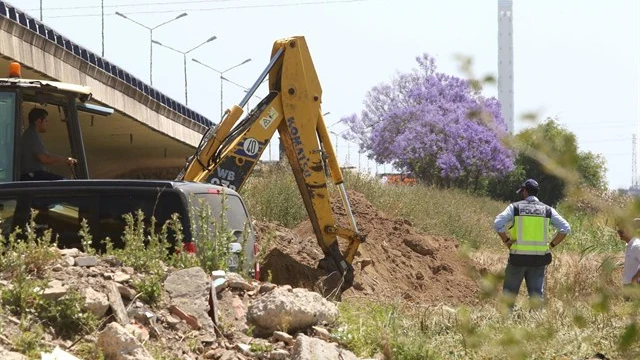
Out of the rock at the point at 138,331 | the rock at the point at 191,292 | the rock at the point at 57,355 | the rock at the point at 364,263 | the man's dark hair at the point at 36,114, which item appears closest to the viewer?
the rock at the point at 57,355

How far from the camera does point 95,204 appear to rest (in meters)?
12.0

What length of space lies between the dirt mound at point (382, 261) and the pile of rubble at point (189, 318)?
8.32m

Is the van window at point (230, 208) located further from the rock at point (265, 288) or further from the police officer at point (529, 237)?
A: the police officer at point (529, 237)

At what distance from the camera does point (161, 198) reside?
1195 centimetres

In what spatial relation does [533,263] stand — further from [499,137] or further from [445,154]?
[445,154]

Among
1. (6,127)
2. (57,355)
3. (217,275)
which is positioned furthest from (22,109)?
(57,355)

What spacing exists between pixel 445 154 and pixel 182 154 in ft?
38.1

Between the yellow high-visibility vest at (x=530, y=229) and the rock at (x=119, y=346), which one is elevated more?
the yellow high-visibility vest at (x=530, y=229)

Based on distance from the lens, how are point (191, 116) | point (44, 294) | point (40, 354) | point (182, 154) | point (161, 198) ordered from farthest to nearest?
point (182, 154) < point (191, 116) < point (161, 198) < point (44, 294) < point (40, 354)

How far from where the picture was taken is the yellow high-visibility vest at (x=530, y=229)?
48.0 ft

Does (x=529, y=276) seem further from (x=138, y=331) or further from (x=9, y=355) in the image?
(x=9, y=355)

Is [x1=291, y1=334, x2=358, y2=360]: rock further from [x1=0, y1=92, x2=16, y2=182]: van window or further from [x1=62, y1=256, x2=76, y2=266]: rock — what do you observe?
[x1=0, y1=92, x2=16, y2=182]: van window

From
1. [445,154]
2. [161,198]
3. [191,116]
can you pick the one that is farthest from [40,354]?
[445,154]

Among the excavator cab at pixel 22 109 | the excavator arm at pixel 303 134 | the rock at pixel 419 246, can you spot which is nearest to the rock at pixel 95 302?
the excavator cab at pixel 22 109
